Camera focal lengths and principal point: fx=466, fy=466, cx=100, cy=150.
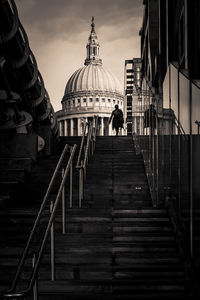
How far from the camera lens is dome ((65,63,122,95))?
97.1 m

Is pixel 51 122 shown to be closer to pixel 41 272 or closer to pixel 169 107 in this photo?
pixel 169 107

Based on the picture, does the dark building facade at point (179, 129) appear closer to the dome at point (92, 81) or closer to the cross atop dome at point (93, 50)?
the dome at point (92, 81)

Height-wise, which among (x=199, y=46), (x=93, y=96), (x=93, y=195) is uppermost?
(x=93, y=96)

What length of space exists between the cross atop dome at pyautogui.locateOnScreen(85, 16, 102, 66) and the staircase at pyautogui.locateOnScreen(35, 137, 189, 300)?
101 m

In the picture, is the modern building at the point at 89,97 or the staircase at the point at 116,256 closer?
the staircase at the point at 116,256

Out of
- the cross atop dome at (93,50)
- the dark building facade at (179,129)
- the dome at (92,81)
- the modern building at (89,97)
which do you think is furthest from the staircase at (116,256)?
the cross atop dome at (93,50)

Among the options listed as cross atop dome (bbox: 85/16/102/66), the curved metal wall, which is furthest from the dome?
the curved metal wall

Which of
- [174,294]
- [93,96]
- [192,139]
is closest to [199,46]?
[192,139]

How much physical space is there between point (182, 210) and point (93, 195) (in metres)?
2.98

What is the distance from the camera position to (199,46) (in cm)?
573

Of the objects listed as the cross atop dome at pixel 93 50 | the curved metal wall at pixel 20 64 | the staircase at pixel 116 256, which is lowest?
the staircase at pixel 116 256

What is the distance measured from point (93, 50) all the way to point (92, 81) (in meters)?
15.3

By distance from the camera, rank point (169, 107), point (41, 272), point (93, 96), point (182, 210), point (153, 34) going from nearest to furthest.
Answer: point (41, 272)
point (182, 210)
point (169, 107)
point (153, 34)
point (93, 96)

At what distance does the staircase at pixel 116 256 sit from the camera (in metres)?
5.04
